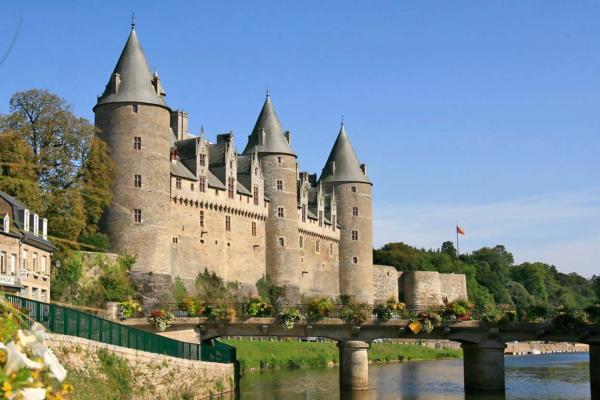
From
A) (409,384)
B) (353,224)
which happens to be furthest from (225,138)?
(409,384)

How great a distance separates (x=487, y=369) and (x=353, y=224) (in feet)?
138

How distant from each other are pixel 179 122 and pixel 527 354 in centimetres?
3964

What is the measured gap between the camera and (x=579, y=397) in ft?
114

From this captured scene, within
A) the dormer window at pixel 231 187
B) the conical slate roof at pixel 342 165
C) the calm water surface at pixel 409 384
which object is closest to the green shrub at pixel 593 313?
the calm water surface at pixel 409 384

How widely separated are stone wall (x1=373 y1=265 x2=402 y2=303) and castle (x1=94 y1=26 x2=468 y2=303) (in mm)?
509

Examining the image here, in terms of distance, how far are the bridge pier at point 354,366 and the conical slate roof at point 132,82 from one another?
2299cm

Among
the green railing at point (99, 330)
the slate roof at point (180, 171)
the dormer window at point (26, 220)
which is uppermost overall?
the slate roof at point (180, 171)

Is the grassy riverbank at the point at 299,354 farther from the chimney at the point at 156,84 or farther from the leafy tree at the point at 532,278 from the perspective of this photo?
the leafy tree at the point at 532,278

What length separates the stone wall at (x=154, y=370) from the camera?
20234 mm

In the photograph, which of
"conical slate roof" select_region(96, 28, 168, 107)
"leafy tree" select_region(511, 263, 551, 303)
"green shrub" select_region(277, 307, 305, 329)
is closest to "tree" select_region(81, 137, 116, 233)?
"conical slate roof" select_region(96, 28, 168, 107)

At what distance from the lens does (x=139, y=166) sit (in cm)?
5262

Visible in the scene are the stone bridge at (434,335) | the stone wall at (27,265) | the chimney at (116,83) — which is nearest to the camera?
the stone wall at (27,265)

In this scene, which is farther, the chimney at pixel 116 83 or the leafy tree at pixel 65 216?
the chimney at pixel 116 83

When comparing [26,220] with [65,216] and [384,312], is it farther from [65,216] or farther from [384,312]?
[384,312]
